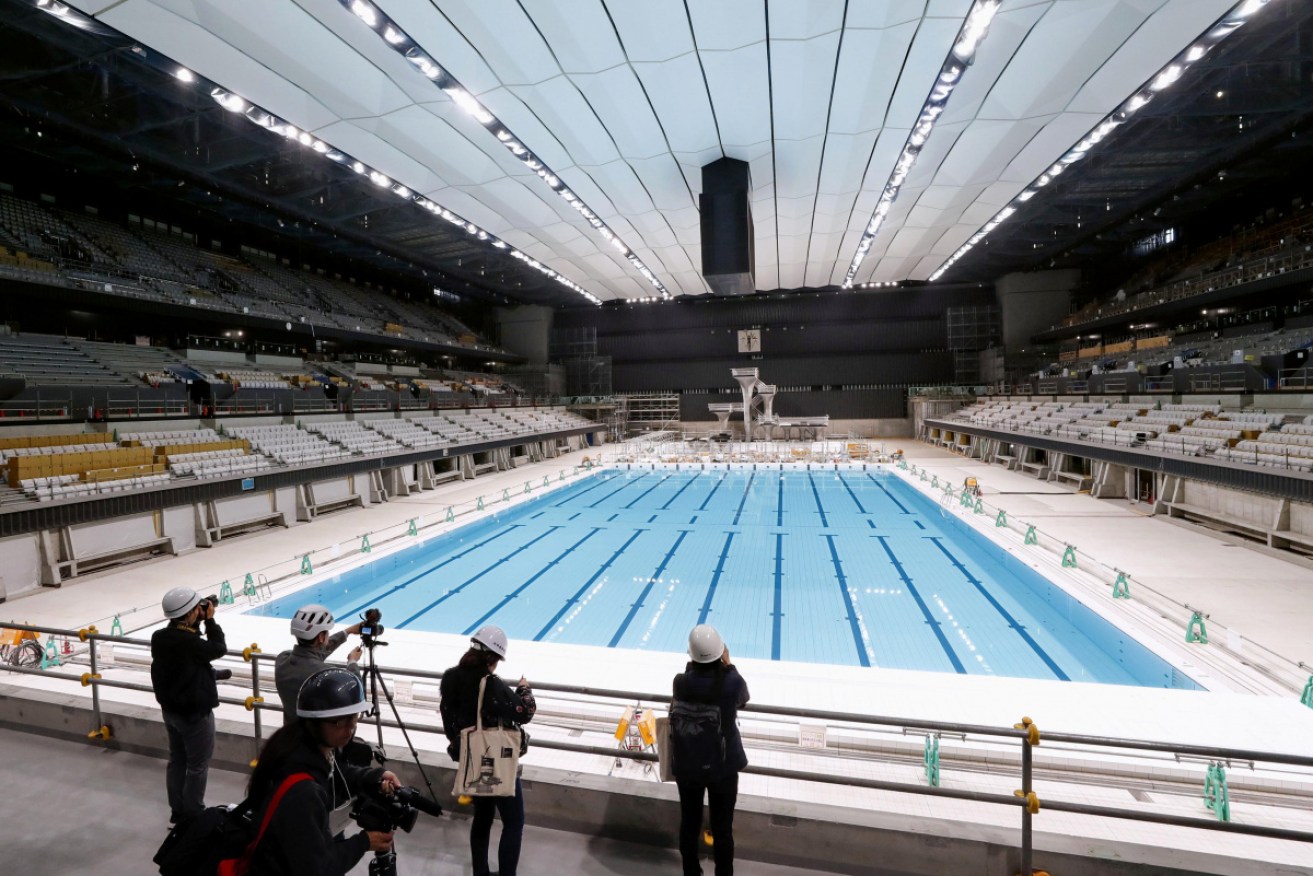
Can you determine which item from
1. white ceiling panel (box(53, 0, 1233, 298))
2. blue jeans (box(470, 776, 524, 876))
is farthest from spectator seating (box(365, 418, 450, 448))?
blue jeans (box(470, 776, 524, 876))

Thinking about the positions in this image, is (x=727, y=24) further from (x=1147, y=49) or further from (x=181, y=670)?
(x=181, y=670)

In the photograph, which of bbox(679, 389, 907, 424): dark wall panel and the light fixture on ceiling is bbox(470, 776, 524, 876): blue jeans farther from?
bbox(679, 389, 907, 424): dark wall panel

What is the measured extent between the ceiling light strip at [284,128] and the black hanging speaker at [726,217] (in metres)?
7.74

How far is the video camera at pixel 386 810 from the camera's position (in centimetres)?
156

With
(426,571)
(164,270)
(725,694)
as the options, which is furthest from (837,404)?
(725,694)

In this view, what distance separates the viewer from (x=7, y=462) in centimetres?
826

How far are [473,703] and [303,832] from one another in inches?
36.9

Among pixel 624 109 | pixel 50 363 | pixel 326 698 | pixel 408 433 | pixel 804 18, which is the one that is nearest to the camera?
pixel 326 698

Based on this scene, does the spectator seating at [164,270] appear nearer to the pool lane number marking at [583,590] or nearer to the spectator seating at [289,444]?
the spectator seating at [289,444]

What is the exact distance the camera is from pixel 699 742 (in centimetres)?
210

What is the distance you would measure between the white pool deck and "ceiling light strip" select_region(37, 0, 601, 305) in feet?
25.8

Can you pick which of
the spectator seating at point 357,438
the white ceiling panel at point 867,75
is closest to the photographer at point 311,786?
the white ceiling panel at point 867,75

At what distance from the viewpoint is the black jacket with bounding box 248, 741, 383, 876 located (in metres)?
1.31

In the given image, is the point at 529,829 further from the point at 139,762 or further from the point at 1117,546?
the point at 1117,546
